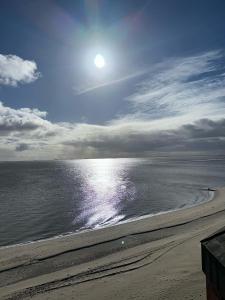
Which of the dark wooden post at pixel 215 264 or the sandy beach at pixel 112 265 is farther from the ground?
the dark wooden post at pixel 215 264

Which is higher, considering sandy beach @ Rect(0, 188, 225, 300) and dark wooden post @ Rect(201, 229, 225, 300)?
dark wooden post @ Rect(201, 229, 225, 300)

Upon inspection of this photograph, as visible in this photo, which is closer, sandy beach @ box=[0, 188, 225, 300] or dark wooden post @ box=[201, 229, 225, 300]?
dark wooden post @ box=[201, 229, 225, 300]

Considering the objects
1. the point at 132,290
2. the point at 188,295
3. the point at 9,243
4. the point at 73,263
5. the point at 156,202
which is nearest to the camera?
the point at 188,295

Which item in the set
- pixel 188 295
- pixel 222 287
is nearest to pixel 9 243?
pixel 188 295

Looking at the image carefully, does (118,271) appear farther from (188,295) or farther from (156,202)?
(156,202)

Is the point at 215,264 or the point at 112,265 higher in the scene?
the point at 215,264

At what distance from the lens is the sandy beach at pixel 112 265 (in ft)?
67.6

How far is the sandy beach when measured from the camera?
2059 cm

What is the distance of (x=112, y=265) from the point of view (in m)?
26.3

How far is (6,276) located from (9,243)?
1194cm

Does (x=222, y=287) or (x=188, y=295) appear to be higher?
(x=222, y=287)

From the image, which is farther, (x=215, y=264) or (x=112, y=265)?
(x=112, y=265)

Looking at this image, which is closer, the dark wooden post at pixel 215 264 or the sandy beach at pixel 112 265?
the dark wooden post at pixel 215 264

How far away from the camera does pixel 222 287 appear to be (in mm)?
10695
